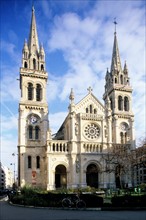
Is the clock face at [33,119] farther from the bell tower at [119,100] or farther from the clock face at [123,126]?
the clock face at [123,126]

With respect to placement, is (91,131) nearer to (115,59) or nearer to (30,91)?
(30,91)

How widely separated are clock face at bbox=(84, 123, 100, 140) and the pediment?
3.50 metres

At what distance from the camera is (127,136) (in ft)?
223

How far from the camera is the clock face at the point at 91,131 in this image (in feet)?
208

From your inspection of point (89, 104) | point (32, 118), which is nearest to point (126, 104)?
point (89, 104)

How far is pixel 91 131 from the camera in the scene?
6412 cm

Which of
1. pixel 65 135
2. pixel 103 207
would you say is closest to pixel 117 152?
pixel 65 135

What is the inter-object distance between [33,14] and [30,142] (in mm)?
34168

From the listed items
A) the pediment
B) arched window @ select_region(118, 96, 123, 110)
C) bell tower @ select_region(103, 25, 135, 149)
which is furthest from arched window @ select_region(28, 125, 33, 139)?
arched window @ select_region(118, 96, 123, 110)

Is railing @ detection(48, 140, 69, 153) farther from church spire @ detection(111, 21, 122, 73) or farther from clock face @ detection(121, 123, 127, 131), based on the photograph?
church spire @ detection(111, 21, 122, 73)

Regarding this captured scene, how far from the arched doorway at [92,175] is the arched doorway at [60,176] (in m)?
5.30

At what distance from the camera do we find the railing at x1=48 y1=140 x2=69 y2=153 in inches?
2343

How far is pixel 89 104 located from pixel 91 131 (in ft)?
20.9

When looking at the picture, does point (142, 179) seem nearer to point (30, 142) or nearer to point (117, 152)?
point (117, 152)
